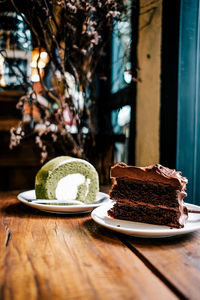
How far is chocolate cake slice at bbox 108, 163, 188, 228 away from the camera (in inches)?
39.7

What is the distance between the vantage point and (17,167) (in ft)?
8.69

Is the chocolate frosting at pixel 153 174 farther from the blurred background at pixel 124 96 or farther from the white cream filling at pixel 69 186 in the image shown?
the blurred background at pixel 124 96

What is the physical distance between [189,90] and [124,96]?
3.20 ft

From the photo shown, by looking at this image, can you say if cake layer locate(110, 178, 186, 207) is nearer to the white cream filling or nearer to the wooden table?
the wooden table

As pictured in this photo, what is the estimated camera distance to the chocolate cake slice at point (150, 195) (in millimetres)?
1008

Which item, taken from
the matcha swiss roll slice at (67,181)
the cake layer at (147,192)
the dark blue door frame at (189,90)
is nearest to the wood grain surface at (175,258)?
the cake layer at (147,192)

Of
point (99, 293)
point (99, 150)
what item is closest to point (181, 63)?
point (99, 150)

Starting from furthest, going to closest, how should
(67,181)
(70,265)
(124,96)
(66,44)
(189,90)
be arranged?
(124,96)
(66,44)
(189,90)
(67,181)
(70,265)

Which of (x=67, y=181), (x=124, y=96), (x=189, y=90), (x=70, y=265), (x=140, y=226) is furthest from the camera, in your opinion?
(x=124, y=96)

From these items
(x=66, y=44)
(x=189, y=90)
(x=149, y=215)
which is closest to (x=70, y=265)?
(x=149, y=215)

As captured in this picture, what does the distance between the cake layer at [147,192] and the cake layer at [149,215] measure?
27 mm

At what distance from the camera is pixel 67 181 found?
1337 mm

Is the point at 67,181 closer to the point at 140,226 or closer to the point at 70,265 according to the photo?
the point at 140,226

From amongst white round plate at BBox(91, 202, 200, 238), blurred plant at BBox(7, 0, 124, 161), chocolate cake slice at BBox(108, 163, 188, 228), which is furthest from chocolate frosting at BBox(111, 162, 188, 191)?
blurred plant at BBox(7, 0, 124, 161)
